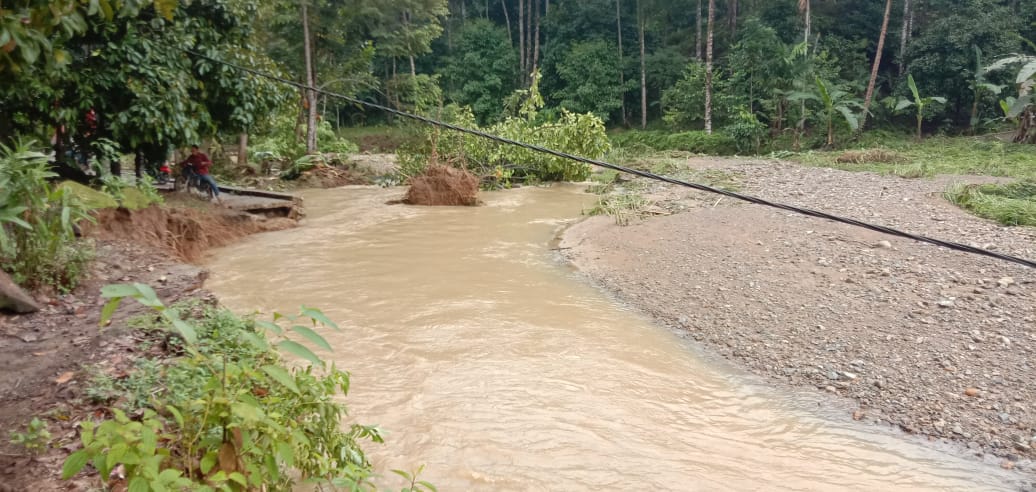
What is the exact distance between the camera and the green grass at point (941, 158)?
Result: 1318 centimetres

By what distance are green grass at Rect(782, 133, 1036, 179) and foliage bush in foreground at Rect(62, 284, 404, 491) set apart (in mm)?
13244

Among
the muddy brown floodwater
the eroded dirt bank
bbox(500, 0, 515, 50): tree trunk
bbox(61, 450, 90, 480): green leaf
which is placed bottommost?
the muddy brown floodwater

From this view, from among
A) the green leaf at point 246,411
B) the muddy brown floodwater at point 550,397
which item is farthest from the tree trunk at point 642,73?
the green leaf at point 246,411

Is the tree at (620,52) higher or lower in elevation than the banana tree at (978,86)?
higher

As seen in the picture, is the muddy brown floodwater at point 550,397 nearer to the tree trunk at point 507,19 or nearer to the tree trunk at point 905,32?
the tree trunk at point 905,32

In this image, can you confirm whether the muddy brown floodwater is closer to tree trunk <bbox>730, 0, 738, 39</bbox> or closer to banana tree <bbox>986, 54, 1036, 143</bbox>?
banana tree <bbox>986, 54, 1036, 143</bbox>

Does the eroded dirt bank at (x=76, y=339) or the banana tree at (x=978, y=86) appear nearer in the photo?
the eroded dirt bank at (x=76, y=339)

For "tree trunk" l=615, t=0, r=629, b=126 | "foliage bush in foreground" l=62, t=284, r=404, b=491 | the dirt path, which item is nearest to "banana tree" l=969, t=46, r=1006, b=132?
the dirt path

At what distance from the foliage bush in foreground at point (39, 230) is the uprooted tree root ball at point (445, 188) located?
7812 mm

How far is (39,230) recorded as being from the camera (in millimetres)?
4703

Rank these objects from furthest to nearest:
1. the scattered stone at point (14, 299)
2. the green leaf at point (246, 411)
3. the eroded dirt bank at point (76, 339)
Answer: the scattered stone at point (14, 299) → the eroded dirt bank at point (76, 339) → the green leaf at point (246, 411)

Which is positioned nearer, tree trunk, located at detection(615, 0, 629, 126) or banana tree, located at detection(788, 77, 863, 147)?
banana tree, located at detection(788, 77, 863, 147)

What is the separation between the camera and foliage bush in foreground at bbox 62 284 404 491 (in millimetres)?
2000

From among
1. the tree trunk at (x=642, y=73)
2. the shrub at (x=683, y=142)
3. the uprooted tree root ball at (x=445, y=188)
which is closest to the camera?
the uprooted tree root ball at (x=445, y=188)
